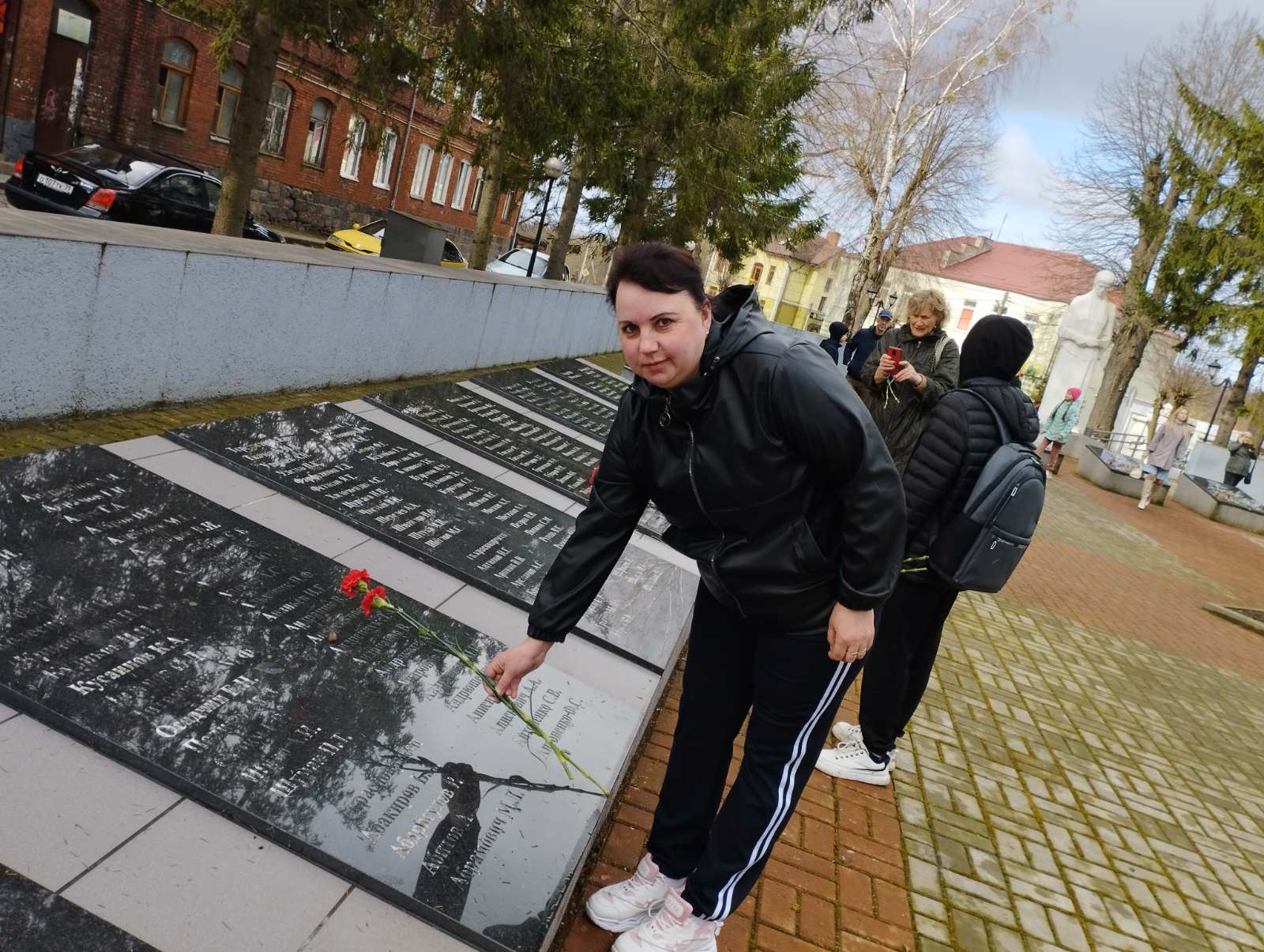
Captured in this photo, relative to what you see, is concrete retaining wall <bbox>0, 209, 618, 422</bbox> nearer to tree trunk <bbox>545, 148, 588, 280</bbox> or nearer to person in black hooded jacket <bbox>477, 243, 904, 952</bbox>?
person in black hooded jacket <bbox>477, 243, 904, 952</bbox>

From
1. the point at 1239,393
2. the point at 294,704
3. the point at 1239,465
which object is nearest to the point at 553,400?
the point at 294,704

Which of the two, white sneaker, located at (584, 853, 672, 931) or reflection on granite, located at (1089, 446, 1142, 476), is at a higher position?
reflection on granite, located at (1089, 446, 1142, 476)

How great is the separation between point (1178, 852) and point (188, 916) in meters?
4.08

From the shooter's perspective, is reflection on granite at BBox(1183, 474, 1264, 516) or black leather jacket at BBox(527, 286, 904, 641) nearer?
black leather jacket at BBox(527, 286, 904, 641)

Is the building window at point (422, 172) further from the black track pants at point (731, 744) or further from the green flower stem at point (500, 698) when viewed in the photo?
the black track pants at point (731, 744)

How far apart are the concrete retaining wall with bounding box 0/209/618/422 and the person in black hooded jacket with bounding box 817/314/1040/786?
150 inches

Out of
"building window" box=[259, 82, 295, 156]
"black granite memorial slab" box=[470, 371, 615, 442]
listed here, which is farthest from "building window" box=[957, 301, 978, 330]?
"black granite memorial slab" box=[470, 371, 615, 442]

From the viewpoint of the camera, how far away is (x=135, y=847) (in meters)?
2.14

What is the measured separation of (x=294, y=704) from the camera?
8.90ft

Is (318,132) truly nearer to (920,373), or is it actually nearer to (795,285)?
(920,373)

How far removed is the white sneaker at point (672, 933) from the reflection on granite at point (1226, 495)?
20.9 metres

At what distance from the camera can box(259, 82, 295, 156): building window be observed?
26719 millimetres

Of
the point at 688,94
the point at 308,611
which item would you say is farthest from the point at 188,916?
the point at 688,94

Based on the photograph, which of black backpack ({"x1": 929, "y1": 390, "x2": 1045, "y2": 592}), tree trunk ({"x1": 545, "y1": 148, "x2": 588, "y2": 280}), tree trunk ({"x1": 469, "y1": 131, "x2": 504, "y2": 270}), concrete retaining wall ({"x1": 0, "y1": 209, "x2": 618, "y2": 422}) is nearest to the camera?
black backpack ({"x1": 929, "y1": 390, "x2": 1045, "y2": 592})
